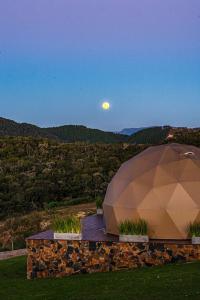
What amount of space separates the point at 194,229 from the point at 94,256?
3.63 metres

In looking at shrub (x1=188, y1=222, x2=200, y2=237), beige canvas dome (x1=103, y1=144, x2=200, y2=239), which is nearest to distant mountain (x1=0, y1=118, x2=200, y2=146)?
beige canvas dome (x1=103, y1=144, x2=200, y2=239)

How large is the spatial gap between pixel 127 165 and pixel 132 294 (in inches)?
313

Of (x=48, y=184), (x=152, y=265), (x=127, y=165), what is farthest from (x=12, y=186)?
(x=152, y=265)

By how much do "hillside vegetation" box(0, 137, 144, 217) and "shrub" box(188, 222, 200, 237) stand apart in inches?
994

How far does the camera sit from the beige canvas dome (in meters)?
16.6

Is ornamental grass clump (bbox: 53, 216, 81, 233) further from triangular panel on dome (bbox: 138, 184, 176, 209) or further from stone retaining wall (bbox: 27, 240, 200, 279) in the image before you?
triangular panel on dome (bbox: 138, 184, 176, 209)

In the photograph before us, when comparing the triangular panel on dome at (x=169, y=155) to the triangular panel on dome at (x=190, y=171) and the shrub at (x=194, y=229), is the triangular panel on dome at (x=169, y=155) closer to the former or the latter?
the triangular panel on dome at (x=190, y=171)

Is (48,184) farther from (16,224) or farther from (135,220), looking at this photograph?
(135,220)

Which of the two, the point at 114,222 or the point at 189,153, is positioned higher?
the point at 189,153

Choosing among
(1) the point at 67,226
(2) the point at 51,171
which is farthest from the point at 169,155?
(2) the point at 51,171

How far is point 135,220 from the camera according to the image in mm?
16969

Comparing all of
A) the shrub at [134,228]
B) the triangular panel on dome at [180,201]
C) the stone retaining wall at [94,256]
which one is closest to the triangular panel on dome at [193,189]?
the triangular panel on dome at [180,201]

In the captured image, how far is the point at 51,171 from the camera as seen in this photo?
179 feet

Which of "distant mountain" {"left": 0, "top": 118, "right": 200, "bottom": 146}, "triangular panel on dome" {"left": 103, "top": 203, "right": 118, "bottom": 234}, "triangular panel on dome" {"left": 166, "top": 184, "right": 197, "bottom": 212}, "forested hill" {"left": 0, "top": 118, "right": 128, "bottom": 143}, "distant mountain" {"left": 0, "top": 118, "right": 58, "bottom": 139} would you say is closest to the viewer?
"triangular panel on dome" {"left": 166, "top": 184, "right": 197, "bottom": 212}
